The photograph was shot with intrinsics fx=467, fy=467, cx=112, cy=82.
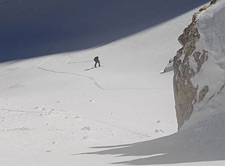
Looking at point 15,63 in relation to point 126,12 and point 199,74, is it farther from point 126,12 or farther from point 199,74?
point 199,74

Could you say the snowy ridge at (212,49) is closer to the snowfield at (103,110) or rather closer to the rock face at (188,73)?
the rock face at (188,73)

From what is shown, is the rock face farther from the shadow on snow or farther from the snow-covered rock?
the shadow on snow

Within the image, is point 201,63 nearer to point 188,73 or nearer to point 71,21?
point 188,73

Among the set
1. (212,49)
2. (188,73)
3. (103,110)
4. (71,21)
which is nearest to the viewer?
(212,49)

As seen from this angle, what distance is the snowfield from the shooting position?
4.97 meters

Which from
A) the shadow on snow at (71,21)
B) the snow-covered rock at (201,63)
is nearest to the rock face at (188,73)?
the snow-covered rock at (201,63)

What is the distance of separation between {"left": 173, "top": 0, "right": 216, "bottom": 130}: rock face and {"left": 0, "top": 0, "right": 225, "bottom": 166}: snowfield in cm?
44

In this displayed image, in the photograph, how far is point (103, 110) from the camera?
11.7 meters

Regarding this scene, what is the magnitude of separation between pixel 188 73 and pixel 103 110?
19.0ft

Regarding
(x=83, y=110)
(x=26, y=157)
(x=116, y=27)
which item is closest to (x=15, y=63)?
(x=116, y=27)

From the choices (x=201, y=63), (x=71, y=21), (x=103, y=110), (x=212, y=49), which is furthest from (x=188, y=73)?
(x=71, y=21)

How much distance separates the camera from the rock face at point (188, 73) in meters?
5.78

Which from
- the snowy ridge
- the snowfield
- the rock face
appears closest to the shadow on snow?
the snowfield

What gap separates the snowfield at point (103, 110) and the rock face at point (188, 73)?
44 cm
